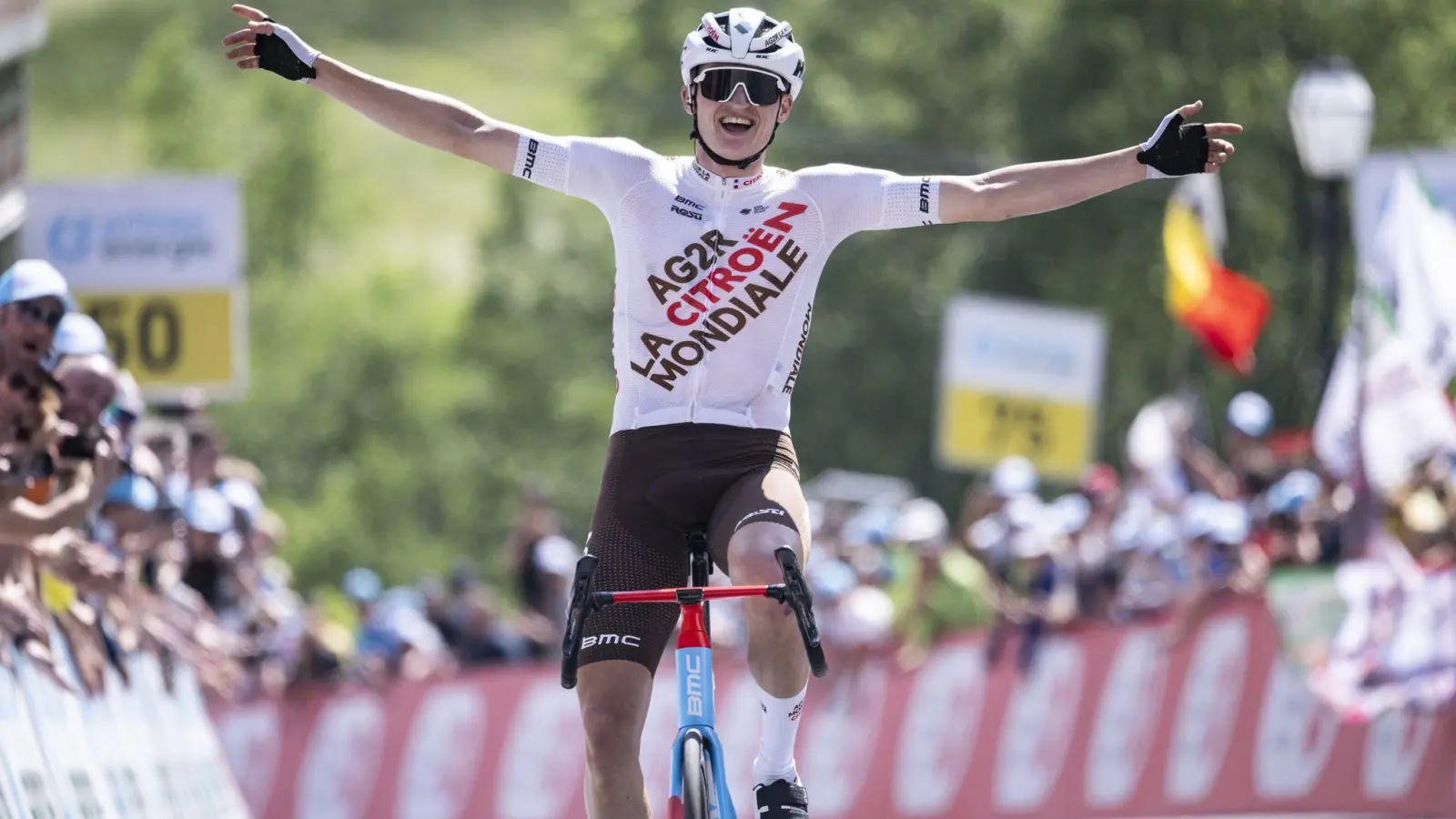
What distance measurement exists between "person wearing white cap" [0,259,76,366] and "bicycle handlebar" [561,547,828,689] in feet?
11.2

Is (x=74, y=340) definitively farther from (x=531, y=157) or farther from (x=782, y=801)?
(x=782, y=801)

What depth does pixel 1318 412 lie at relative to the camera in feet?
61.5

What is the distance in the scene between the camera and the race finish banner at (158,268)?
20344 millimetres

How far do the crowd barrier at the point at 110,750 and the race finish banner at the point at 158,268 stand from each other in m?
6.65

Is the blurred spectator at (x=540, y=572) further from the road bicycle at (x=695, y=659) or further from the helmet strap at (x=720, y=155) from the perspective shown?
the road bicycle at (x=695, y=659)

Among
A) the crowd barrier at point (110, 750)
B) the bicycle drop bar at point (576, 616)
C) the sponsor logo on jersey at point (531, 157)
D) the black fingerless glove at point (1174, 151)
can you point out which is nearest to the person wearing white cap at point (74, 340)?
the crowd barrier at point (110, 750)

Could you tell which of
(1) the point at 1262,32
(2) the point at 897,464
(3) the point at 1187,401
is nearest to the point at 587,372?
(2) the point at 897,464

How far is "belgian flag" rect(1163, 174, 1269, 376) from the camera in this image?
72.2ft

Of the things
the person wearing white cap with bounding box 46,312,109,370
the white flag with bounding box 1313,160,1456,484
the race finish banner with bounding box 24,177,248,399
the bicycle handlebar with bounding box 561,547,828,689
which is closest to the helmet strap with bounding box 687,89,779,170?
the bicycle handlebar with bounding box 561,547,828,689

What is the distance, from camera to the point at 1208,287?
2227 cm

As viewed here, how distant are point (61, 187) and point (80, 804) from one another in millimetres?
11221

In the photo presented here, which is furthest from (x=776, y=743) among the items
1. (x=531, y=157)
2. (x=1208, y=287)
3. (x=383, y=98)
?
(x=1208, y=287)

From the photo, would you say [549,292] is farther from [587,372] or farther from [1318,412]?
[1318,412]

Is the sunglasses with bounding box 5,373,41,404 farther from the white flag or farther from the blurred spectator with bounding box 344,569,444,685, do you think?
the blurred spectator with bounding box 344,569,444,685
